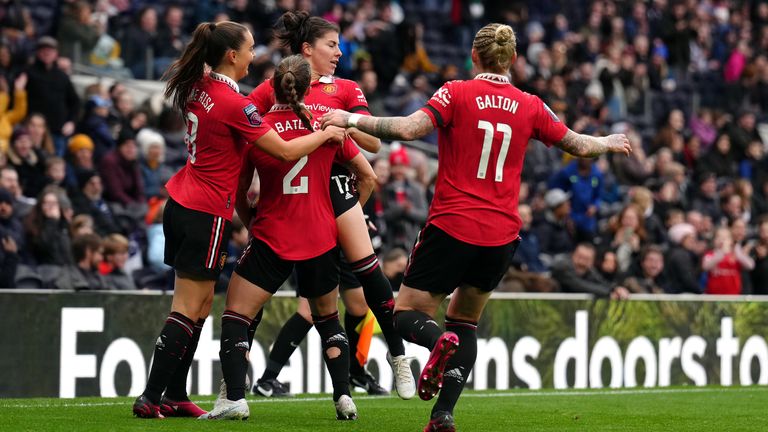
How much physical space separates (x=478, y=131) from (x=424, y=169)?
996 centimetres

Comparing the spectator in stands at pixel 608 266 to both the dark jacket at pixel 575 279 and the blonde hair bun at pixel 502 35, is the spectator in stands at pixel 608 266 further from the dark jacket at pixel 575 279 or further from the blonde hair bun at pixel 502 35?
Result: the blonde hair bun at pixel 502 35

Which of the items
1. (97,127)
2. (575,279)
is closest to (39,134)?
(97,127)

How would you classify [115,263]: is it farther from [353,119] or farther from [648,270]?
[648,270]

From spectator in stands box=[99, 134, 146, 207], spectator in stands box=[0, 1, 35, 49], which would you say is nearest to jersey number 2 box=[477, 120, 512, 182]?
spectator in stands box=[99, 134, 146, 207]

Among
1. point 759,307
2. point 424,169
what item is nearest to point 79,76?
point 424,169

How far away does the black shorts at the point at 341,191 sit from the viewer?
8.16 m

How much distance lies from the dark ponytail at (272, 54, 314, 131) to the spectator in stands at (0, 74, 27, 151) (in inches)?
310

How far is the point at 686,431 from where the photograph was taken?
822 cm

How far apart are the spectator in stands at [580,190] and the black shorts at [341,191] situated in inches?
369

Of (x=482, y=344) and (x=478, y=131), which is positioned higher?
(x=478, y=131)

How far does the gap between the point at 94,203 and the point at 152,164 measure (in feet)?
5.07

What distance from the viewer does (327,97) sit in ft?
26.7

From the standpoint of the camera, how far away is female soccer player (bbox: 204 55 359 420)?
7805 mm

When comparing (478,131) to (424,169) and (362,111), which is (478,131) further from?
(424,169)
